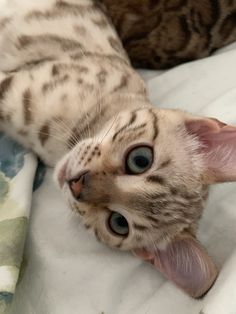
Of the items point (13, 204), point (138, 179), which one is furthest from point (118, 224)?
point (13, 204)

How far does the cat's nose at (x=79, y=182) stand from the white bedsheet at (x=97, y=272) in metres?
0.17

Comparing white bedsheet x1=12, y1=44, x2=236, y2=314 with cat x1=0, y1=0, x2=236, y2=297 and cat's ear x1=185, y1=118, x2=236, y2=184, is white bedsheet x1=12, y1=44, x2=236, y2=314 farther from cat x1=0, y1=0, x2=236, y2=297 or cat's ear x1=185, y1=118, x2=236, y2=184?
cat's ear x1=185, y1=118, x2=236, y2=184

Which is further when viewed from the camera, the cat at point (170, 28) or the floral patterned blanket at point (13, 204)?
the cat at point (170, 28)

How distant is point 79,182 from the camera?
1.32m

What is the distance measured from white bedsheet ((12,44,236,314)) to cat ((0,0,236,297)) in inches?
2.0

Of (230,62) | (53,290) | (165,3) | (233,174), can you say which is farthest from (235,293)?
(165,3)

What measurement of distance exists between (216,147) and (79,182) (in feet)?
1.01

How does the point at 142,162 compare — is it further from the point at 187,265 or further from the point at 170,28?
the point at 170,28

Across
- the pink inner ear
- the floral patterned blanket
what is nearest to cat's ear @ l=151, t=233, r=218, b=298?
the pink inner ear

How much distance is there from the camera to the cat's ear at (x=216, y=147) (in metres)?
1.29

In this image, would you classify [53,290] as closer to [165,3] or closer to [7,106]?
[7,106]

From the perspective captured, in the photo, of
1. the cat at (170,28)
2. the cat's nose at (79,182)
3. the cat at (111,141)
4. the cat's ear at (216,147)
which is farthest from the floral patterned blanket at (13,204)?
the cat at (170,28)

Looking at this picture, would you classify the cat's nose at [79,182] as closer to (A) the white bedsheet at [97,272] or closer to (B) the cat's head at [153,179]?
(B) the cat's head at [153,179]

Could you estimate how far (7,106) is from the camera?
1560 mm
